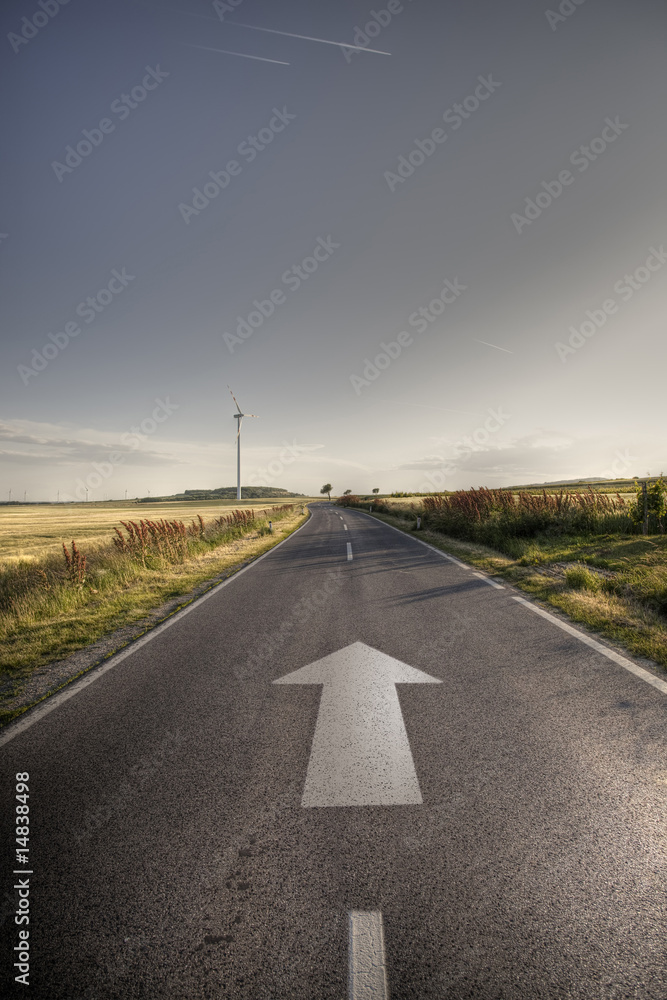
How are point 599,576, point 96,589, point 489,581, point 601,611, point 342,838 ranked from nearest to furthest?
point 342,838 → point 601,611 → point 599,576 → point 489,581 → point 96,589

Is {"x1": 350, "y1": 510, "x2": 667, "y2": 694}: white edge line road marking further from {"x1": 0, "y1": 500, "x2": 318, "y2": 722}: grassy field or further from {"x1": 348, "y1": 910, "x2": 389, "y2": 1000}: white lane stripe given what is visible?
{"x1": 0, "y1": 500, "x2": 318, "y2": 722}: grassy field

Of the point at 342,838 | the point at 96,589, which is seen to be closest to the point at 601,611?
the point at 342,838

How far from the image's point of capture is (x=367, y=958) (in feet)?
5.47

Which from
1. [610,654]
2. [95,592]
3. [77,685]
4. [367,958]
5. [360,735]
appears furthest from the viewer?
[95,592]

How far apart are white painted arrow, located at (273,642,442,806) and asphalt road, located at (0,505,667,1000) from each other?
3cm

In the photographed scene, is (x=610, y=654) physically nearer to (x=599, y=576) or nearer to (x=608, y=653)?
(x=608, y=653)

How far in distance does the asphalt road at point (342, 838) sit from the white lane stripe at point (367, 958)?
0.06 feet

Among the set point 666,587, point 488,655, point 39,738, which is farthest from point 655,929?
point 666,587

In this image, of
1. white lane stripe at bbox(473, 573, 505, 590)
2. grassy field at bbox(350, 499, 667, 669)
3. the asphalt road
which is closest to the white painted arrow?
the asphalt road

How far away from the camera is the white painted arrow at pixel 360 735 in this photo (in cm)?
265

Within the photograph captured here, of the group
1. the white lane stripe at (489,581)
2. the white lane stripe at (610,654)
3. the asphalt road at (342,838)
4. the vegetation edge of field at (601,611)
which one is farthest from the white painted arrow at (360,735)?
the white lane stripe at (489,581)

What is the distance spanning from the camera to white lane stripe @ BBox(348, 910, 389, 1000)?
1.56 metres

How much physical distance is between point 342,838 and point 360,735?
3.29ft

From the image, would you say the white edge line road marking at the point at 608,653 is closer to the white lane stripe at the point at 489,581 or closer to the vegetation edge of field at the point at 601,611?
the vegetation edge of field at the point at 601,611
